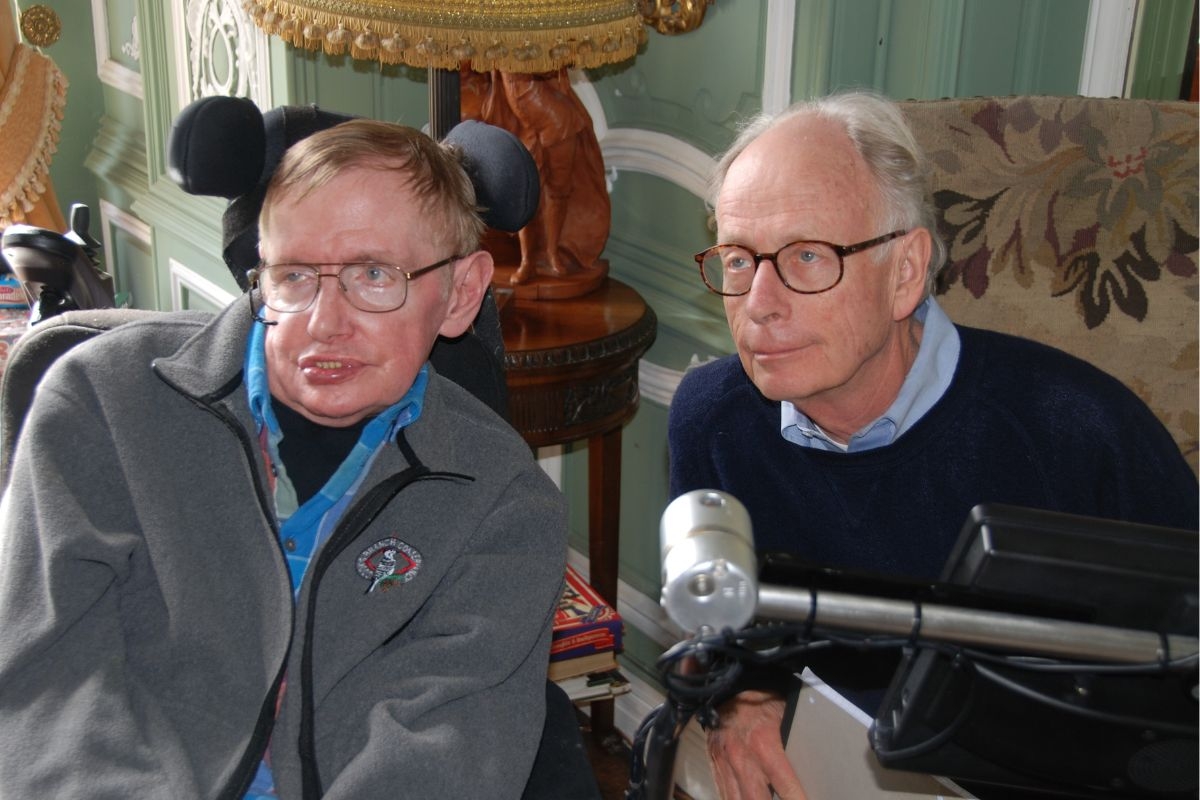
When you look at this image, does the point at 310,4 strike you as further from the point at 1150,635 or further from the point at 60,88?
the point at 60,88

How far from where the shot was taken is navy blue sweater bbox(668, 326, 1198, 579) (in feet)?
4.45

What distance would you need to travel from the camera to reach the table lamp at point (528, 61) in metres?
1.72

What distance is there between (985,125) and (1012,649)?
44.0 inches

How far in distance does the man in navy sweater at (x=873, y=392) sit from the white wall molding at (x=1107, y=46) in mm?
666

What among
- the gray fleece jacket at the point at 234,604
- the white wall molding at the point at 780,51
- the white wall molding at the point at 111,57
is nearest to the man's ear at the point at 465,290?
the gray fleece jacket at the point at 234,604

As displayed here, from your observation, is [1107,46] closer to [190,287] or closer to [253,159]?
[253,159]

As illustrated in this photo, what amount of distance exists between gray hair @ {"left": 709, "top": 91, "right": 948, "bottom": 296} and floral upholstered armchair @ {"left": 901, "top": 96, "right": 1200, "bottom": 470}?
0.14 m

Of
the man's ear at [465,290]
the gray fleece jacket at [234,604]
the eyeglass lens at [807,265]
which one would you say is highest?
the eyeglass lens at [807,265]

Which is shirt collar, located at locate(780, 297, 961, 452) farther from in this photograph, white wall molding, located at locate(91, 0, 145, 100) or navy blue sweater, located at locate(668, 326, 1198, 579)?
white wall molding, located at locate(91, 0, 145, 100)

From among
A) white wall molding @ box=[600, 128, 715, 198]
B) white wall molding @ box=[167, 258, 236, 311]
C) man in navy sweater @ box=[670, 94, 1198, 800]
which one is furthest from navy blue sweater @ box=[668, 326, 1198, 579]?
white wall molding @ box=[167, 258, 236, 311]

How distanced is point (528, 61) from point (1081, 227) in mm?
788

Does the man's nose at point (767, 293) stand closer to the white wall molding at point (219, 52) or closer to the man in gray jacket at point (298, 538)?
the man in gray jacket at point (298, 538)

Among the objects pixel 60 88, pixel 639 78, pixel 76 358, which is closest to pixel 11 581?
pixel 76 358

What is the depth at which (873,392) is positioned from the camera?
144 centimetres
